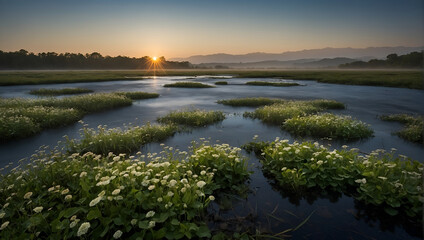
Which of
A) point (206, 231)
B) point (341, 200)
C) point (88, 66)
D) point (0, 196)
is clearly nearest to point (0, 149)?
point (0, 196)

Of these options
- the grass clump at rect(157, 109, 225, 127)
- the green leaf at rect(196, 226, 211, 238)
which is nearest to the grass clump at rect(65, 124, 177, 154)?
the grass clump at rect(157, 109, 225, 127)

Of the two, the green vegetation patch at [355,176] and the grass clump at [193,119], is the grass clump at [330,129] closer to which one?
the green vegetation patch at [355,176]

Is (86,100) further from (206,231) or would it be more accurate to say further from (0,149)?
(206,231)

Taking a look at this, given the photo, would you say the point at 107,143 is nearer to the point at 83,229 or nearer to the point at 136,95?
the point at 83,229

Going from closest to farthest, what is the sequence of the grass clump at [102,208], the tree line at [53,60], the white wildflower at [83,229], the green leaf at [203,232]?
the white wildflower at [83,229], the grass clump at [102,208], the green leaf at [203,232], the tree line at [53,60]

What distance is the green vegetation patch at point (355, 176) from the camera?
584 centimetres

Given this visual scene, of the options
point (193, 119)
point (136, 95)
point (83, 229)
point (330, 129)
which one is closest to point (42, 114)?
point (193, 119)

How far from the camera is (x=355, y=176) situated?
23.1 ft

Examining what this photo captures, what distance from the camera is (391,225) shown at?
5.66 meters

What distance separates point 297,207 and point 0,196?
306 inches

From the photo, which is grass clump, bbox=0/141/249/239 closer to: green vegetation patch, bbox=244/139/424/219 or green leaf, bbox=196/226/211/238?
green leaf, bbox=196/226/211/238

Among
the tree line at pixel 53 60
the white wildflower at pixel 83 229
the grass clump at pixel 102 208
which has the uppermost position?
the tree line at pixel 53 60

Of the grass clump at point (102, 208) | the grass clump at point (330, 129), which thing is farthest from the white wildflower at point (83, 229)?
the grass clump at point (330, 129)

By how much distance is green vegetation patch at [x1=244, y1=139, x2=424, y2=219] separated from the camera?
584cm
